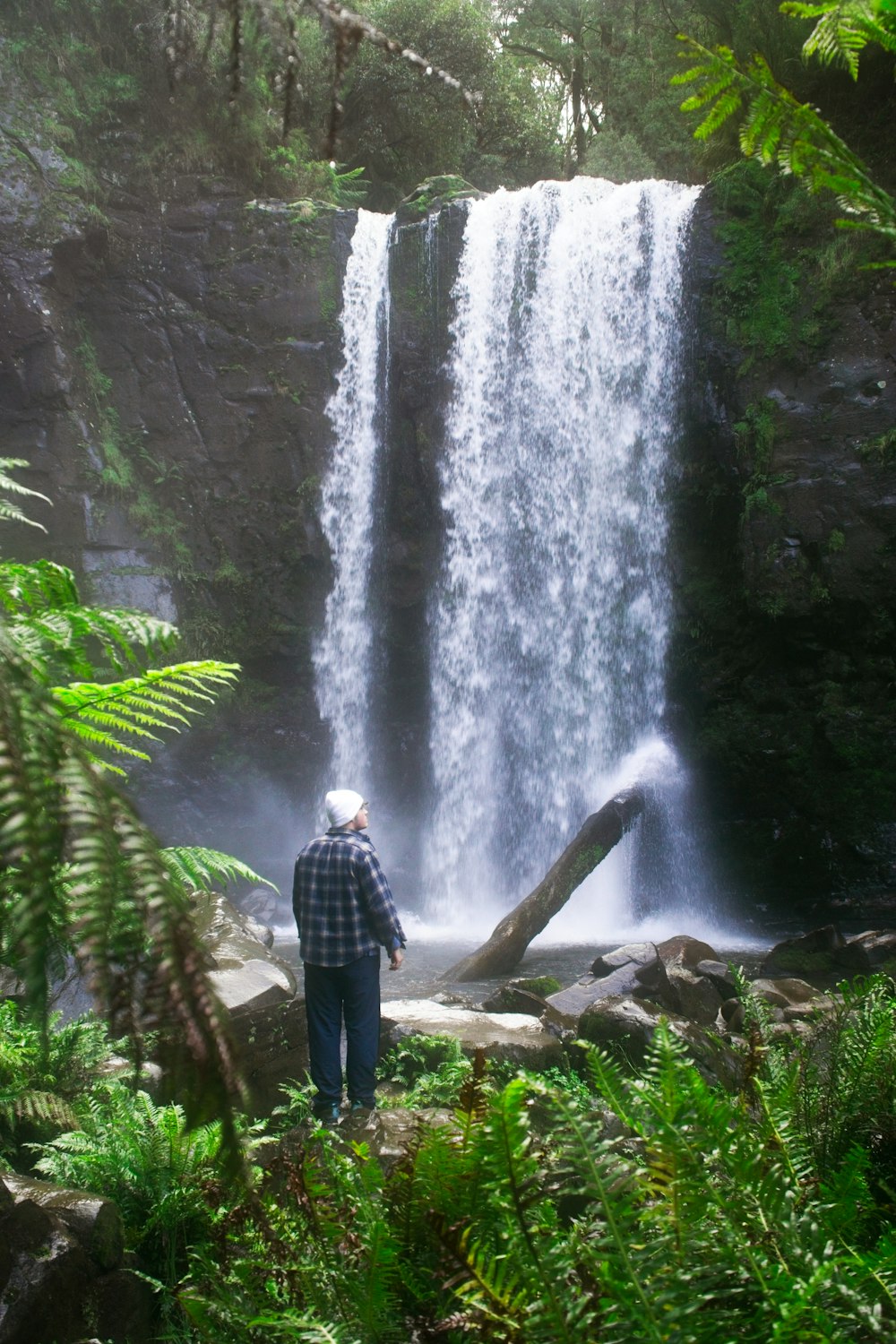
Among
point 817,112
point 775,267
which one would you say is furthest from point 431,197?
point 817,112

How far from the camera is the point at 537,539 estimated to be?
14.7m

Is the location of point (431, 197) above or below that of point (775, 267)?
above

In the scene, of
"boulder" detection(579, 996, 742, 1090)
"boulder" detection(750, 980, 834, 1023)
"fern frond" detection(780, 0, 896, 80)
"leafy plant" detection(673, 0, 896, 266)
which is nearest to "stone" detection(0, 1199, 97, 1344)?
"leafy plant" detection(673, 0, 896, 266)

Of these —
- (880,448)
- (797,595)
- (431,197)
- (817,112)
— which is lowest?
(817,112)

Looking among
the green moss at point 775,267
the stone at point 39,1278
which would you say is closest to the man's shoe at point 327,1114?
the stone at point 39,1278

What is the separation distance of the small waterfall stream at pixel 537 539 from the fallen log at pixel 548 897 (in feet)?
10.3

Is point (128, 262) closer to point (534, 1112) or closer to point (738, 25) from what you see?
point (738, 25)

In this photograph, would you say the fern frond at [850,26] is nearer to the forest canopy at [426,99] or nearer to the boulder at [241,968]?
the boulder at [241,968]

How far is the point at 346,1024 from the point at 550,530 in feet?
36.6

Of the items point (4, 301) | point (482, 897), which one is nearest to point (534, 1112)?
point (482, 897)

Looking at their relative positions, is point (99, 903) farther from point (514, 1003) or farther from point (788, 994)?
point (788, 994)

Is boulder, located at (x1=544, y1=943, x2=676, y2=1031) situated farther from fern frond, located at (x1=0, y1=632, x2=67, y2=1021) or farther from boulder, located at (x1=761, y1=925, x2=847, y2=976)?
fern frond, located at (x1=0, y1=632, x2=67, y2=1021)

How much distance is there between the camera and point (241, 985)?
17.6ft

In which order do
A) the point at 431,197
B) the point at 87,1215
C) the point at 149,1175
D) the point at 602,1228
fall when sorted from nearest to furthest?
the point at 602,1228
the point at 87,1215
the point at 149,1175
the point at 431,197
